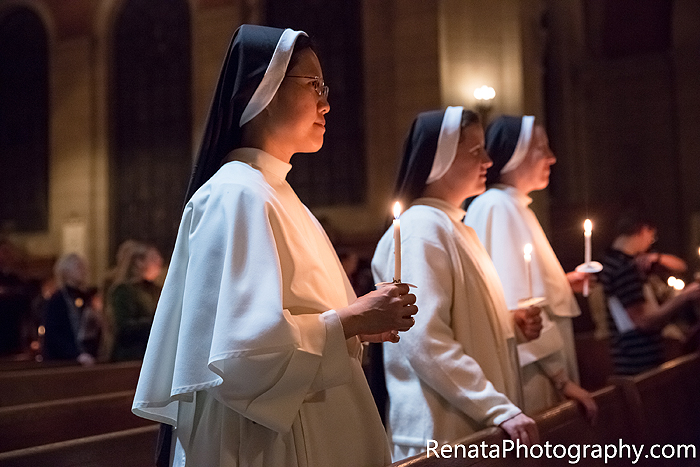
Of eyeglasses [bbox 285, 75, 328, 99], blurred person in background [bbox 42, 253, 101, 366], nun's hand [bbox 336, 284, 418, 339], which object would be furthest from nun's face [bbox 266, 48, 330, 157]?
blurred person in background [bbox 42, 253, 101, 366]

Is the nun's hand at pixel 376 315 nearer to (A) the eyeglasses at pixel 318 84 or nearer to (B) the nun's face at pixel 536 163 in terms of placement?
(A) the eyeglasses at pixel 318 84

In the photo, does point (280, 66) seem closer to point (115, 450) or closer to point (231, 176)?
point (231, 176)

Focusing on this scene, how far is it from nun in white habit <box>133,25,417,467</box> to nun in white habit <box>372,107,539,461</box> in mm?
635

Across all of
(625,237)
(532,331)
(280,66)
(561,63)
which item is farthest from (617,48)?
(280,66)

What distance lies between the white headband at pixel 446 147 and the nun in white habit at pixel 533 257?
1.74 ft

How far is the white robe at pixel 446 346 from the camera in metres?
2.65

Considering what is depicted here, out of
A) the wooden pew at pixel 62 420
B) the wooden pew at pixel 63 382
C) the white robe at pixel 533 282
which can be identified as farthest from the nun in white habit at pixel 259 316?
the wooden pew at pixel 63 382

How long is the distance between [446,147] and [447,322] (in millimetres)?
786

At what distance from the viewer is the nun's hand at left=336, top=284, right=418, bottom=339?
185 cm

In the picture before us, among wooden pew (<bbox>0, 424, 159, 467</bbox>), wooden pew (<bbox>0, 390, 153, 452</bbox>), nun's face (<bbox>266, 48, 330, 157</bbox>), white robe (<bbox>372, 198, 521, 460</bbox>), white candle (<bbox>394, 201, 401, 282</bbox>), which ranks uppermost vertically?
nun's face (<bbox>266, 48, 330, 157</bbox>)

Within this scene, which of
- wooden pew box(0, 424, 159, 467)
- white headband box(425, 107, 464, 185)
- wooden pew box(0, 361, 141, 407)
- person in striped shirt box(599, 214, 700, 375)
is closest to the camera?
wooden pew box(0, 424, 159, 467)

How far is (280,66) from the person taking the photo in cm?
212

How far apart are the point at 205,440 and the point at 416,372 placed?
3.43 feet

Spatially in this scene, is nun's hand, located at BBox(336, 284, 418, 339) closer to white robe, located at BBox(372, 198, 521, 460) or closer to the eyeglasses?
the eyeglasses
